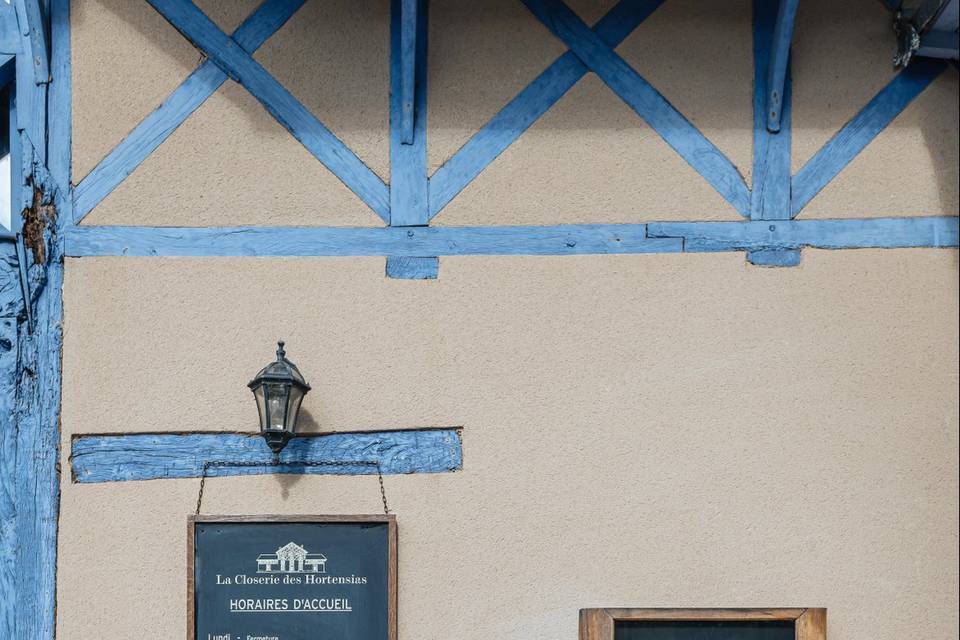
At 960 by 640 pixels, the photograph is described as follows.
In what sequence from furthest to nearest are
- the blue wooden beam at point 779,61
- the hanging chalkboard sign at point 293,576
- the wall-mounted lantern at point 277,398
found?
1. the blue wooden beam at point 779,61
2. the hanging chalkboard sign at point 293,576
3. the wall-mounted lantern at point 277,398

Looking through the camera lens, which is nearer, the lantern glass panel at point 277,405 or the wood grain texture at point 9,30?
the lantern glass panel at point 277,405

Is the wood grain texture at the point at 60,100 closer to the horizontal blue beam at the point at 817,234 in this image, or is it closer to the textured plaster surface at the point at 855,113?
the horizontal blue beam at the point at 817,234

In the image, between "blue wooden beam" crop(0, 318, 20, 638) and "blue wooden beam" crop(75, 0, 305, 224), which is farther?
"blue wooden beam" crop(75, 0, 305, 224)

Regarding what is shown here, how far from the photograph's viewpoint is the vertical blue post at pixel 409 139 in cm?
414

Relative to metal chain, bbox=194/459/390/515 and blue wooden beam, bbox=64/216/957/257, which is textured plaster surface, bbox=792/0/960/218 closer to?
blue wooden beam, bbox=64/216/957/257

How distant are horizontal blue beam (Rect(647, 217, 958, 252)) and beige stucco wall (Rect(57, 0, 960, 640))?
0.05 m

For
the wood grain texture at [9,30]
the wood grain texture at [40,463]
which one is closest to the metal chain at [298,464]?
the wood grain texture at [40,463]

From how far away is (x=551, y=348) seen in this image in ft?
13.5

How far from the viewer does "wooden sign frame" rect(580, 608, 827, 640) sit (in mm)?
3930

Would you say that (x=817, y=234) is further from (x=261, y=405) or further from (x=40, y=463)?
(x=40, y=463)

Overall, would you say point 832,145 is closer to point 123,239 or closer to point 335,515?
point 335,515

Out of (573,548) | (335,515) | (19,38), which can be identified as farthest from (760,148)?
(19,38)

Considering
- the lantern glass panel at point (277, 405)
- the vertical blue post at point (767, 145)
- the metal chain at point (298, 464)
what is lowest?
the metal chain at point (298, 464)

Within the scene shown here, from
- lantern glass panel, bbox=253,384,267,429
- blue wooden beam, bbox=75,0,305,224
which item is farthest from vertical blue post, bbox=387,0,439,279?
lantern glass panel, bbox=253,384,267,429
